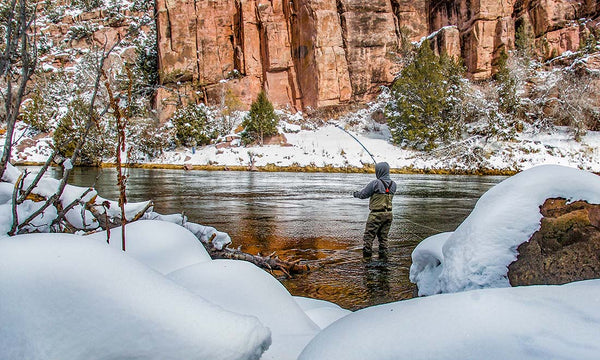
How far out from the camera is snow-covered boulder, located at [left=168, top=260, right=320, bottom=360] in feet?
5.72

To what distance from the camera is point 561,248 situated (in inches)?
109

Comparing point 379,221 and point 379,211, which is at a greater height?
point 379,211

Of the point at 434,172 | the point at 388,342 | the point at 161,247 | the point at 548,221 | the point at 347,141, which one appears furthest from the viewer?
the point at 347,141

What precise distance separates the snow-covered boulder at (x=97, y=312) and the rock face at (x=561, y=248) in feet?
7.50

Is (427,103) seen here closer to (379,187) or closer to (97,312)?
(379,187)

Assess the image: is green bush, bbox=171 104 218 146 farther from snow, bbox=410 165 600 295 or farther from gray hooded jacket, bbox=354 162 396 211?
snow, bbox=410 165 600 295

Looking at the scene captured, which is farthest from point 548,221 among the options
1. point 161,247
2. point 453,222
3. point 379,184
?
point 453,222

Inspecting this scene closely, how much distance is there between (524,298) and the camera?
129 centimetres

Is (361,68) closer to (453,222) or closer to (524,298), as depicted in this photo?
(453,222)

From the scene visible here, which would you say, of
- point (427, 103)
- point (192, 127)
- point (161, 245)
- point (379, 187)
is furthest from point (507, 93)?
point (161, 245)

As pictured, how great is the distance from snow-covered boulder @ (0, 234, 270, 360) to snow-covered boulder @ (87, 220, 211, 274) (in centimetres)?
90

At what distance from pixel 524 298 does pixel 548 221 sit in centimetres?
187

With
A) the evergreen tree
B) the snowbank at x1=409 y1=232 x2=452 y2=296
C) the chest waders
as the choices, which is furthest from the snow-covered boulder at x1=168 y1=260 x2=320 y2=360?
the evergreen tree

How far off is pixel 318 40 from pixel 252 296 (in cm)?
4455
